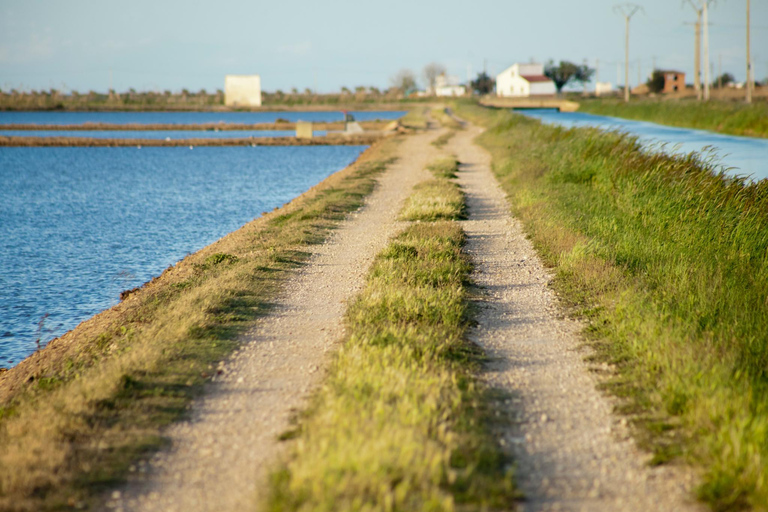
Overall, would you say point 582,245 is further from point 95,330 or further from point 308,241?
point 95,330

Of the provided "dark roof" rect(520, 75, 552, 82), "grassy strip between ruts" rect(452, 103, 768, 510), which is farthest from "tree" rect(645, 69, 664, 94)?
"grassy strip between ruts" rect(452, 103, 768, 510)

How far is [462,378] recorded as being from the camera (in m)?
5.71

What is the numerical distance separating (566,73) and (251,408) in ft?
463

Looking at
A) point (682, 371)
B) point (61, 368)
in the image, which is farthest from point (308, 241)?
point (682, 371)

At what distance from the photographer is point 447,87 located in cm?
16400

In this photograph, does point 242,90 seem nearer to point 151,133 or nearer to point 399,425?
point 151,133

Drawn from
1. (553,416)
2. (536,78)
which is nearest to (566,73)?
(536,78)

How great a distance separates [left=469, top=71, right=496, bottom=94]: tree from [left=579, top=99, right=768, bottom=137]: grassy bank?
328 ft

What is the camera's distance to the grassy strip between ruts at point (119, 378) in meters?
4.25

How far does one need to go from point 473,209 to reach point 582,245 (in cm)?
634

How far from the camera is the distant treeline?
11456cm

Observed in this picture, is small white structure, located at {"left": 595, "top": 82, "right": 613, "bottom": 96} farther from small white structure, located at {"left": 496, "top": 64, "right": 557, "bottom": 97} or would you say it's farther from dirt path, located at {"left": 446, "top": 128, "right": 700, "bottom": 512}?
dirt path, located at {"left": 446, "top": 128, "right": 700, "bottom": 512}

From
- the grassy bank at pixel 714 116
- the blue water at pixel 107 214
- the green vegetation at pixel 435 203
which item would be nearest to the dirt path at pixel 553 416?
the green vegetation at pixel 435 203

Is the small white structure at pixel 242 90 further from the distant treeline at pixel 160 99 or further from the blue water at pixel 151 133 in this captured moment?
the blue water at pixel 151 133
